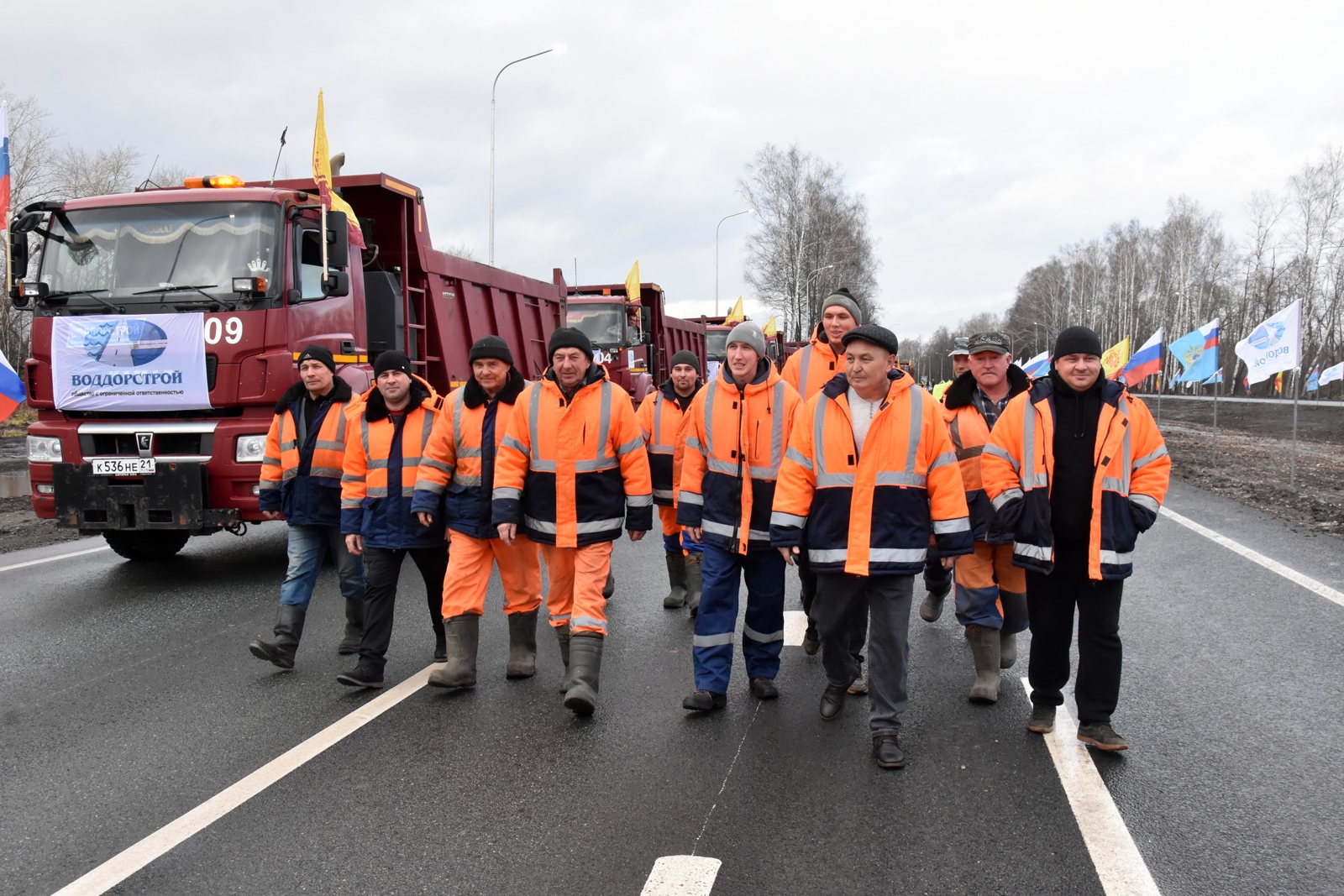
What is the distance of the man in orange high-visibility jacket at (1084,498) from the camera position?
13.8 ft

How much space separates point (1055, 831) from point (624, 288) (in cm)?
1689

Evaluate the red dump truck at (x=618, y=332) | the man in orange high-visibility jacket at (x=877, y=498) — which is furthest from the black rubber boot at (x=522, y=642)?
the red dump truck at (x=618, y=332)

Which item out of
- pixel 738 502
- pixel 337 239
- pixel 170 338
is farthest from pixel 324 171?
pixel 738 502

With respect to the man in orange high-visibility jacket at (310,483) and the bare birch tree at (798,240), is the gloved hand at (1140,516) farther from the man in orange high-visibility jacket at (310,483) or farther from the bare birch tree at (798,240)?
the bare birch tree at (798,240)

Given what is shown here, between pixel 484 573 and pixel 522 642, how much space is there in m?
0.46

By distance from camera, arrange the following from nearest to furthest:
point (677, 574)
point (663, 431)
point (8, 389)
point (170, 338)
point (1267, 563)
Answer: point (663, 431) → point (677, 574) → point (170, 338) → point (1267, 563) → point (8, 389)

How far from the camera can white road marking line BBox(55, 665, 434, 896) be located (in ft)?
10.4

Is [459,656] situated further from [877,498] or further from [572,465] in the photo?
[877,498]

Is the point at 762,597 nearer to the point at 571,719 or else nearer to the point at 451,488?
the point at 571,719

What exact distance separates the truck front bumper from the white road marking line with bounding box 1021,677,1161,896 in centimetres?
587

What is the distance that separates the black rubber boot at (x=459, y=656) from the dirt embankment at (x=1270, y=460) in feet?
29.0

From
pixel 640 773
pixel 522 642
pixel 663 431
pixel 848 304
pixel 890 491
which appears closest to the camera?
pixel 640 773

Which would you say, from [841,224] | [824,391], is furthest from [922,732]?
[841,224]

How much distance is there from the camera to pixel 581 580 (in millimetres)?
4941
